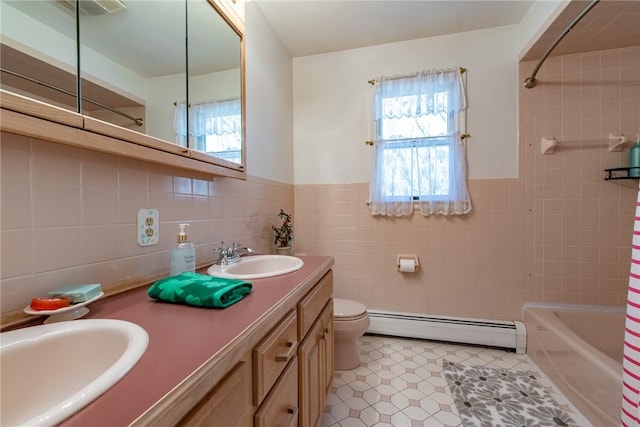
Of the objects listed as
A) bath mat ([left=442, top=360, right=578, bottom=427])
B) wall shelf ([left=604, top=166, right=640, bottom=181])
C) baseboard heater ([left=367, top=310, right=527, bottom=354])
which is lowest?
bath mat ([left=442, top=360, right=578, bottom=427])

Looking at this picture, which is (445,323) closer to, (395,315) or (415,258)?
(395,315)

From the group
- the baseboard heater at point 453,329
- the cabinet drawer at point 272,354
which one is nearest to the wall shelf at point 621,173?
the baseboard heater at point 453,329

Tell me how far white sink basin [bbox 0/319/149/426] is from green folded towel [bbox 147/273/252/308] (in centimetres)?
16

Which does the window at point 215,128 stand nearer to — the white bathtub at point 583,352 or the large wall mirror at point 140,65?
the large wall mirror at point 140,65

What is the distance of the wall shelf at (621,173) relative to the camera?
5.57 feet

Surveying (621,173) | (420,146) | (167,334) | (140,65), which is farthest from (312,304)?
(621,173)

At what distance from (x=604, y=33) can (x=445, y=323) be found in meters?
2.20

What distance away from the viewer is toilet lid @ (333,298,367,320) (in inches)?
65.0

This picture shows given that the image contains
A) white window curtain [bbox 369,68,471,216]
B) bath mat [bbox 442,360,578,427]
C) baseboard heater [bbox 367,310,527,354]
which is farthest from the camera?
white window curtain [bbox 369,68,471,216]

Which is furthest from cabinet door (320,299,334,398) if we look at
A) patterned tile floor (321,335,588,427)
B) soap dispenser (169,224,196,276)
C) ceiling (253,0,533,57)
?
ceiling (253,0,533,57)

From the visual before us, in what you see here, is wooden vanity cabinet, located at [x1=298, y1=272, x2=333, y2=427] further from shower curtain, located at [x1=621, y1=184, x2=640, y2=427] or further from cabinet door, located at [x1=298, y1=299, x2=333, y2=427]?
shower curtain, located at [x1=621, y1=184, x2=640, y2=427]

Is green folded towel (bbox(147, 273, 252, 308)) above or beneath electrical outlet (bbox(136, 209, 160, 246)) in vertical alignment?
beneath

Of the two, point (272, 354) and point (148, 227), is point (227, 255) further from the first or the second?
point (272, 354)

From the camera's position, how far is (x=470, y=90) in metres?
2.03
